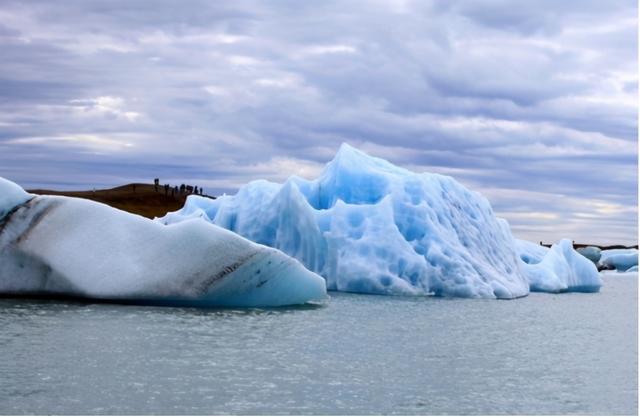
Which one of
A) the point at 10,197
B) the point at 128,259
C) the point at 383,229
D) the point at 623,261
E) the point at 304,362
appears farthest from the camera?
the point at 623,261

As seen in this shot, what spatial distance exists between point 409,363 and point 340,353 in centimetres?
100

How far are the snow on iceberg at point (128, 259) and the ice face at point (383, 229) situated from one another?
4.96 m

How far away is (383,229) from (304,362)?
11.9 m

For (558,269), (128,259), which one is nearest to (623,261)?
(558,269)

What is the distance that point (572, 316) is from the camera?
19047 mm

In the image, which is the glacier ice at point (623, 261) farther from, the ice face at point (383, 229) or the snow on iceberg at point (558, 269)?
the ice face at point (383, 229)

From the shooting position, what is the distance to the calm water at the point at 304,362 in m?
8.62

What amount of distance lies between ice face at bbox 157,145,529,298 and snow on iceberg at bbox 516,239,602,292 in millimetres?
1574

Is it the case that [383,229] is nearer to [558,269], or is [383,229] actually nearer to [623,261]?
[558,269]

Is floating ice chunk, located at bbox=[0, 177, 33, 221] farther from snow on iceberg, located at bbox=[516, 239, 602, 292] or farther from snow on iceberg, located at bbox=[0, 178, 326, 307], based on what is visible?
snow on iceberg, located at bbox=[516, 239, 602, 292]

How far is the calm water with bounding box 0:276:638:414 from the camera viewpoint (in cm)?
862

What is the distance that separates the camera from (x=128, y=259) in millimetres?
16375

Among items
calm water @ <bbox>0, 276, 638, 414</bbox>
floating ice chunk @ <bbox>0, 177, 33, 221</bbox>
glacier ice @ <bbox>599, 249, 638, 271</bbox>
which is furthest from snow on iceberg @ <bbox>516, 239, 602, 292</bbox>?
glacier ice @ <bbox>599, 249, 638, 271</bbox>

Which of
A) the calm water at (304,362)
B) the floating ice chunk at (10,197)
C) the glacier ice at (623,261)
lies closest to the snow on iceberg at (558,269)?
the calm water at (304,362)
